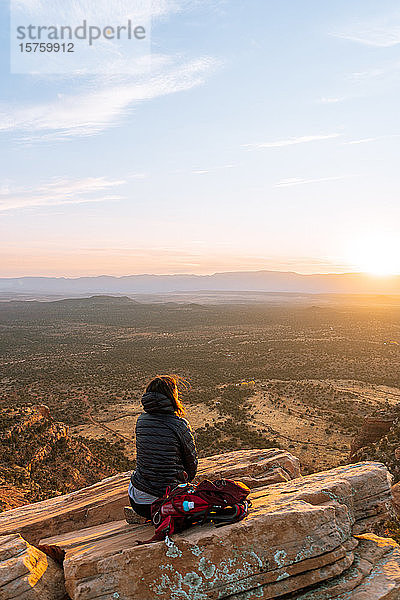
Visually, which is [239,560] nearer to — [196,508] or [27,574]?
[196,508]

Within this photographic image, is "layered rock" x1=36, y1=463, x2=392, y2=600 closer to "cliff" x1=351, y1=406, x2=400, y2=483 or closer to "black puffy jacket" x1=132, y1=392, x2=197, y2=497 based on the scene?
"black puffy jacket" x1=132, y1=392, x2=197, y2=497

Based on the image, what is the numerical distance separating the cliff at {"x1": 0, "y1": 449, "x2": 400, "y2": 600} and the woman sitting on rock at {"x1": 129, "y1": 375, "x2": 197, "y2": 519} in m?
0.54

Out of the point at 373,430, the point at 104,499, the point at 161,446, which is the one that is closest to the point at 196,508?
the point at 161,446

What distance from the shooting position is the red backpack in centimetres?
455

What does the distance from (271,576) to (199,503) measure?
1.05 metres

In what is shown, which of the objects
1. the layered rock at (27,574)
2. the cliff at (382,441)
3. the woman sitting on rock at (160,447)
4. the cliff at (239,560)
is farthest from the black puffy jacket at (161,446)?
the cliff at (382,441)

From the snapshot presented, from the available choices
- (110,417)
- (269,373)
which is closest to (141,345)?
(269,373)

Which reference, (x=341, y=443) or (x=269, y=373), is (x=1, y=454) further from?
(x=269, y=373)

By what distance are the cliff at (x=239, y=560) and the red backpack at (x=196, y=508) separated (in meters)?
0.11

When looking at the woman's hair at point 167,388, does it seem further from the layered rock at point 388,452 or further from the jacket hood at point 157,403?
the layered rock at point 388,452

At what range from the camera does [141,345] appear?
61.5m

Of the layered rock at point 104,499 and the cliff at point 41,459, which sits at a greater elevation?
the layered rock at point 104,499

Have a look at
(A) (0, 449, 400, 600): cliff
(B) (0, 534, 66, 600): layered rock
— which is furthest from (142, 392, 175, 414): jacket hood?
(B) (0, 534, 66, 600): layered rock

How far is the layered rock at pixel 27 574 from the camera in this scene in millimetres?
4262
